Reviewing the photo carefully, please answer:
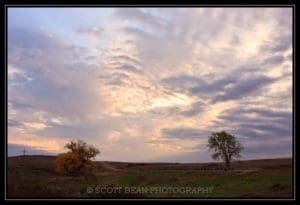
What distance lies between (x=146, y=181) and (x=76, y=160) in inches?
229

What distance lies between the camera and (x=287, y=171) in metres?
32.8

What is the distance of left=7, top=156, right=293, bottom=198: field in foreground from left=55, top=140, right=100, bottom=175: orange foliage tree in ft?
2.13

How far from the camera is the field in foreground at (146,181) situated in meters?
28.5

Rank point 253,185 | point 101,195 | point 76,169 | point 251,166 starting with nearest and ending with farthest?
point 101,195, point 253,185, point 76,169, point 251,166

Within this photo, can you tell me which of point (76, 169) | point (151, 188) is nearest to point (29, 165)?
point (76, 169)

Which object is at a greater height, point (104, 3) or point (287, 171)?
point (104, 3)

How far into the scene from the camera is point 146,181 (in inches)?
1207

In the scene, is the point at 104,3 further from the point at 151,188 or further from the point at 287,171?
the point at 287,171

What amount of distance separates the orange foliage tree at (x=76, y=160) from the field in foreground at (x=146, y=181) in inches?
25.5

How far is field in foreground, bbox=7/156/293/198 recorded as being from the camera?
28500 millimetres

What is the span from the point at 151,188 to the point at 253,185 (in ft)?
24.7

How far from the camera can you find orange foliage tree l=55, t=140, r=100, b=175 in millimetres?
31286

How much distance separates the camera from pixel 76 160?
33.1m

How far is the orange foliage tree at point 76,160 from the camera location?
3129cm
